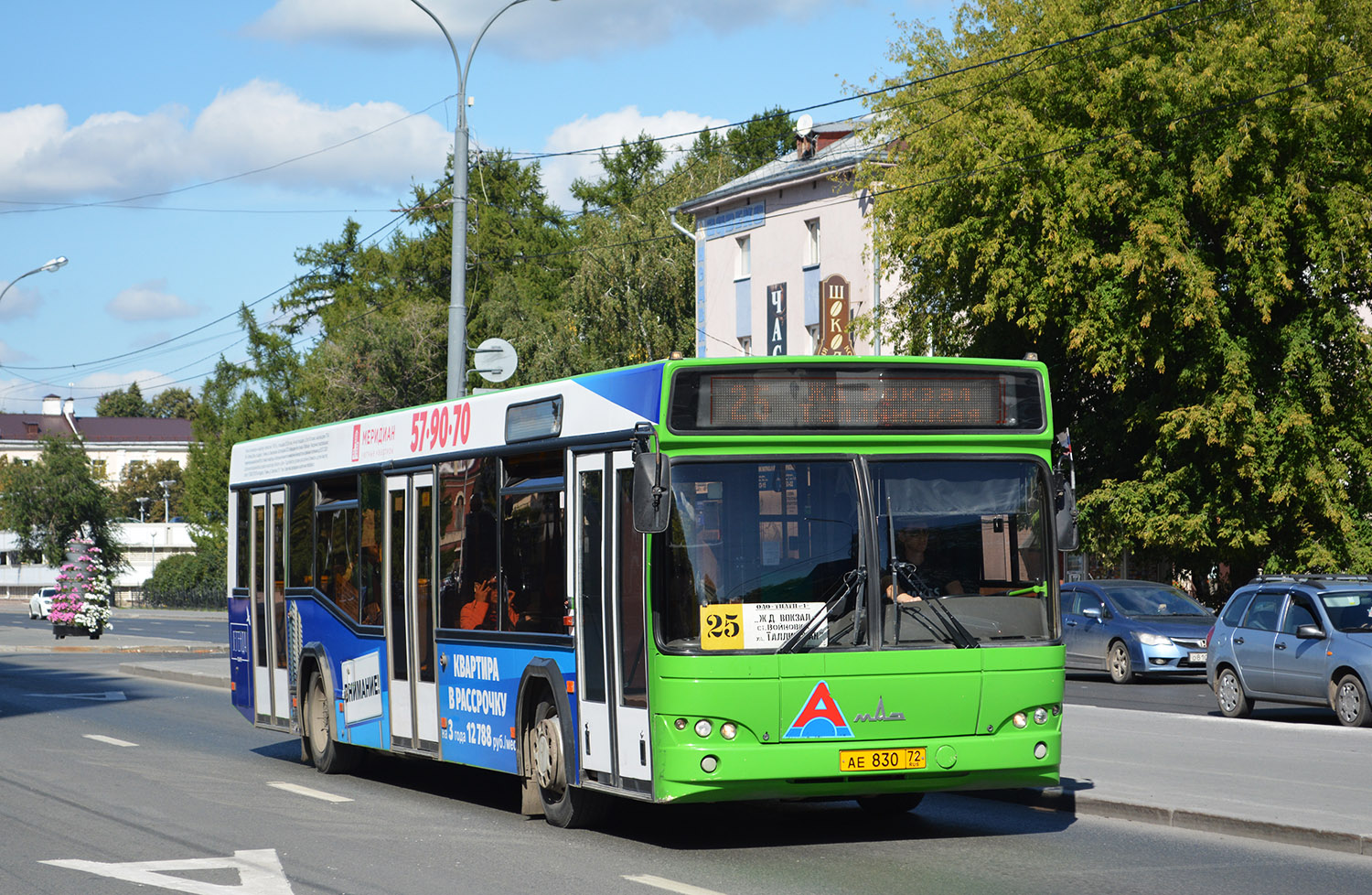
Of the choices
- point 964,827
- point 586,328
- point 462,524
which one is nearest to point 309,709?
point 462,524

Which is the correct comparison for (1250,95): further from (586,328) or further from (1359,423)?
(586,328)

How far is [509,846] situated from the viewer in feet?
34.7

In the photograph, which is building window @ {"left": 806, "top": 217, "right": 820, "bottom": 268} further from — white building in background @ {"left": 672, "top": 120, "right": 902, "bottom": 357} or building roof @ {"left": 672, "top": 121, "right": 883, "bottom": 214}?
building roof @ {"left": 672, "top": 121, "right": 883, "bottom": 214}

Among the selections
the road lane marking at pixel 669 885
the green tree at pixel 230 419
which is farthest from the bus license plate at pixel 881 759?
the green tree at pixel 230 419

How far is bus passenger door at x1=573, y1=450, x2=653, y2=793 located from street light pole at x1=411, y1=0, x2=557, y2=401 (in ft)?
33.6

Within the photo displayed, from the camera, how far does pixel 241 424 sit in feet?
300

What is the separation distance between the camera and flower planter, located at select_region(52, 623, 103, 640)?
47.3 meters

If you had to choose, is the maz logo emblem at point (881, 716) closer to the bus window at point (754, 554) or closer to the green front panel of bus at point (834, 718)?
the green front panel of bus at point (834, 718)

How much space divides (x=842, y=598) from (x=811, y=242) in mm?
43403

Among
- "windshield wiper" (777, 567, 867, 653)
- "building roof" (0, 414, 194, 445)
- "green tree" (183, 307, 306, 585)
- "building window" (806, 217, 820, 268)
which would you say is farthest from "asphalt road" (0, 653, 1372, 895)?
"building roof" (0, 414, 194, 445)

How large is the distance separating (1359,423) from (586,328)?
3301cm

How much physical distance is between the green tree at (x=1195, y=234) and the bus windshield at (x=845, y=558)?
75.4ft

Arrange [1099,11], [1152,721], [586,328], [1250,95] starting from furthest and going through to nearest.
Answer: [586,328] < [1099,11] < [1250,95] < [1152,721]

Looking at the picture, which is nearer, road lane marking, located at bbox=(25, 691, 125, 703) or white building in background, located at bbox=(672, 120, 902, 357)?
road lane marking, located at bbox=(25, 691, 125, 703)
